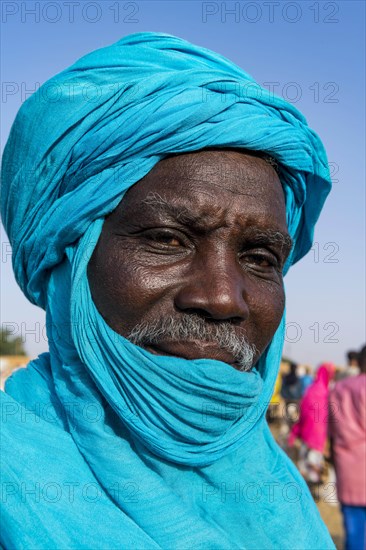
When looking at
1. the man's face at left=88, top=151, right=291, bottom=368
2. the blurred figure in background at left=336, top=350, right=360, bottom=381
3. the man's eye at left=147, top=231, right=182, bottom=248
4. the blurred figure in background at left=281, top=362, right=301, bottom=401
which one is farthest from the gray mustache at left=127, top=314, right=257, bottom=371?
the blurred figure in background at left=281, top=362, right=301, bottom=401

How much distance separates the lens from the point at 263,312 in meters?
2.10

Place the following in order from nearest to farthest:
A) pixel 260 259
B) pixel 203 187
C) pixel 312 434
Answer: pixel 203 187
pixel 260 259
pixel 312 434

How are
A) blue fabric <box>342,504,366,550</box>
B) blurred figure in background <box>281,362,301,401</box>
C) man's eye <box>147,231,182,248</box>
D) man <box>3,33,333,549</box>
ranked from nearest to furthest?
man <box>3,33,333,549</box>
man's eye <box>147,231,182,248</box>
blue fabric <box>342,504,366,550</box>
blurred figure in background <box>281,362,301,401</box>

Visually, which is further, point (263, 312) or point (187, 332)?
point (263, 312)

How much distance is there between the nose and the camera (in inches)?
75.2

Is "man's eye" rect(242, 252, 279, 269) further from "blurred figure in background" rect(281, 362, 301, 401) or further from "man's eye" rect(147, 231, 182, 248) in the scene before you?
"blurred figure in background" rect(281, 362, 301, 401)

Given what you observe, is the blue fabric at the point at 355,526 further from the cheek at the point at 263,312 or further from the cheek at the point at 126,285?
the cheek at the point at 126,285

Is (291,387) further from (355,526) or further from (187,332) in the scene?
(187,332)

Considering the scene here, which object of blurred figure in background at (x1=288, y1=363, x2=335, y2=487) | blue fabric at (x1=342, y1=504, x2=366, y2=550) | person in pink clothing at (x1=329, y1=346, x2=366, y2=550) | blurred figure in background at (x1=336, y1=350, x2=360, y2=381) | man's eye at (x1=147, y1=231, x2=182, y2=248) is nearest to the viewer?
man's eye at (x1=147, y1=231, x2=182, y2=248)

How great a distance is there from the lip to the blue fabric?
4399 millimetres

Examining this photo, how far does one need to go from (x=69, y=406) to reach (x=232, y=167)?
2.91 feet

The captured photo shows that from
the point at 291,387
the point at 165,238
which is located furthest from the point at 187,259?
the point at 291,387

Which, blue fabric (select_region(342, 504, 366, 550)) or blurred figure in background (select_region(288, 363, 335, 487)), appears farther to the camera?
blurred figure in background (select_region(288, 363, 335, 487))

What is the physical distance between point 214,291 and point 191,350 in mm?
185
